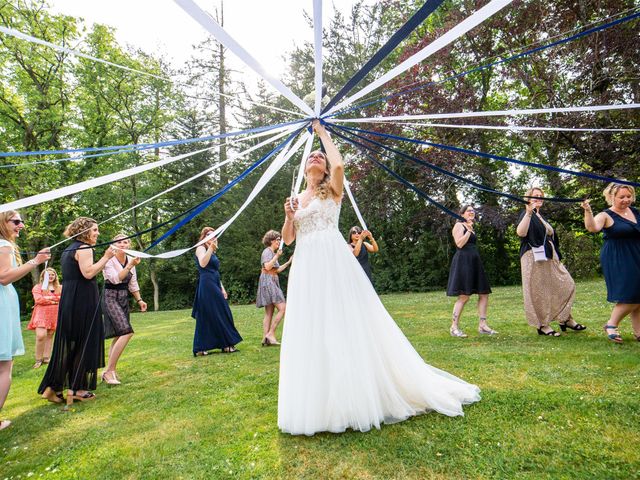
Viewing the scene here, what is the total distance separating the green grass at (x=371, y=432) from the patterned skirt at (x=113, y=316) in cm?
69

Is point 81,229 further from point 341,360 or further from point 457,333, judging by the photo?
point 457,333

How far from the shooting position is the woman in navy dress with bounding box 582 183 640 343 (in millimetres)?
4591

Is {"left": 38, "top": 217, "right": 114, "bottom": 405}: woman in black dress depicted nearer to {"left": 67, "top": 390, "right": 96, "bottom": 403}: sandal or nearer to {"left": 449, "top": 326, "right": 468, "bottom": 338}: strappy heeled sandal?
{"left": 67, "top": 390, "right": 96, "bottom": 403}: sandal

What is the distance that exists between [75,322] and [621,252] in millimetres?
6451

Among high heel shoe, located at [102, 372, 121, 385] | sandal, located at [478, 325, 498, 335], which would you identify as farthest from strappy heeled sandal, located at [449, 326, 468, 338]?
high heel shoe, located at [102, 372, 121, 385]

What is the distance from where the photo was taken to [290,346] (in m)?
3.00

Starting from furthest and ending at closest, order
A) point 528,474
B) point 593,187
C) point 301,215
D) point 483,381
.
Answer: point 593,187 → point 483,381 → point 301,215 → point 528,474

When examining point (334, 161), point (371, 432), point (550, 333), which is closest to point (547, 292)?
point (550, 333)

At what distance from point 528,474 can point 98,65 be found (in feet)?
75.4

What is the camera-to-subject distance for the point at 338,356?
9.36 feet

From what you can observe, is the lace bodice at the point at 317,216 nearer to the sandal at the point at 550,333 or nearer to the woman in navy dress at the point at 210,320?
the woman in navy dress at the point at 210,320

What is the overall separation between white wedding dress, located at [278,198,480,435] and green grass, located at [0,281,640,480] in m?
0.14

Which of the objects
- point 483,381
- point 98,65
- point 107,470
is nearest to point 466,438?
point 483,381

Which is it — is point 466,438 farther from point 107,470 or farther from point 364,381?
point 107,470
